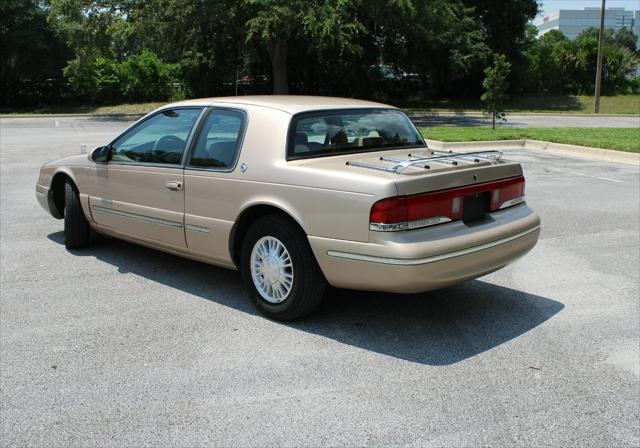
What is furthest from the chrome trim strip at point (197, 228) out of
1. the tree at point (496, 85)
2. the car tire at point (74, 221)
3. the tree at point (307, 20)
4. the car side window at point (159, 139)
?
the tree at point (307, 20)

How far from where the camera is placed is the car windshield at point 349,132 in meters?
5.01

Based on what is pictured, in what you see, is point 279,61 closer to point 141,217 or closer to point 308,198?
point 141,217

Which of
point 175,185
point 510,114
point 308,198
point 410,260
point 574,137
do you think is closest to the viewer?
point 410,260

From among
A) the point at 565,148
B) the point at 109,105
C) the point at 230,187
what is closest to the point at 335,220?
the point at 230,187

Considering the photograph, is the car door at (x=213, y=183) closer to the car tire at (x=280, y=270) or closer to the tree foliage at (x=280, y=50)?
the car tire at (x=280, y=270)

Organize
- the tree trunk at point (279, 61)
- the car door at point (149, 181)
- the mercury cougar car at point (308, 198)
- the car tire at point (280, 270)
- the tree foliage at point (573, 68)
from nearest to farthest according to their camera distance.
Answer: the mercury cougar car at point (308, 198) < the car tire at point (280, 270) < the car door at point (149, 181) < the tree trunk at point (279, 61) < the tree foliage at point (573, 68)

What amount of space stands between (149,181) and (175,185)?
40cm

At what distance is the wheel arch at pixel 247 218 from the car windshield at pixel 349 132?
15.9 inches

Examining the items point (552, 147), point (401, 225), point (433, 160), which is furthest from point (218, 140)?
point (552, 147)

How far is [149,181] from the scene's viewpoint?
5.70 m

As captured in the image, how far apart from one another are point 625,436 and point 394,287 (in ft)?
5.05

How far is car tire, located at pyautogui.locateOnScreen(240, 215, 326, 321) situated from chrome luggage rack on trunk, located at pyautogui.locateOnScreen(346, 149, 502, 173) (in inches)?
26.5

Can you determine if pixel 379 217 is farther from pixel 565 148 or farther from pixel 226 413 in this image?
pixel 565 148

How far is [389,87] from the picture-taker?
1766 inches
